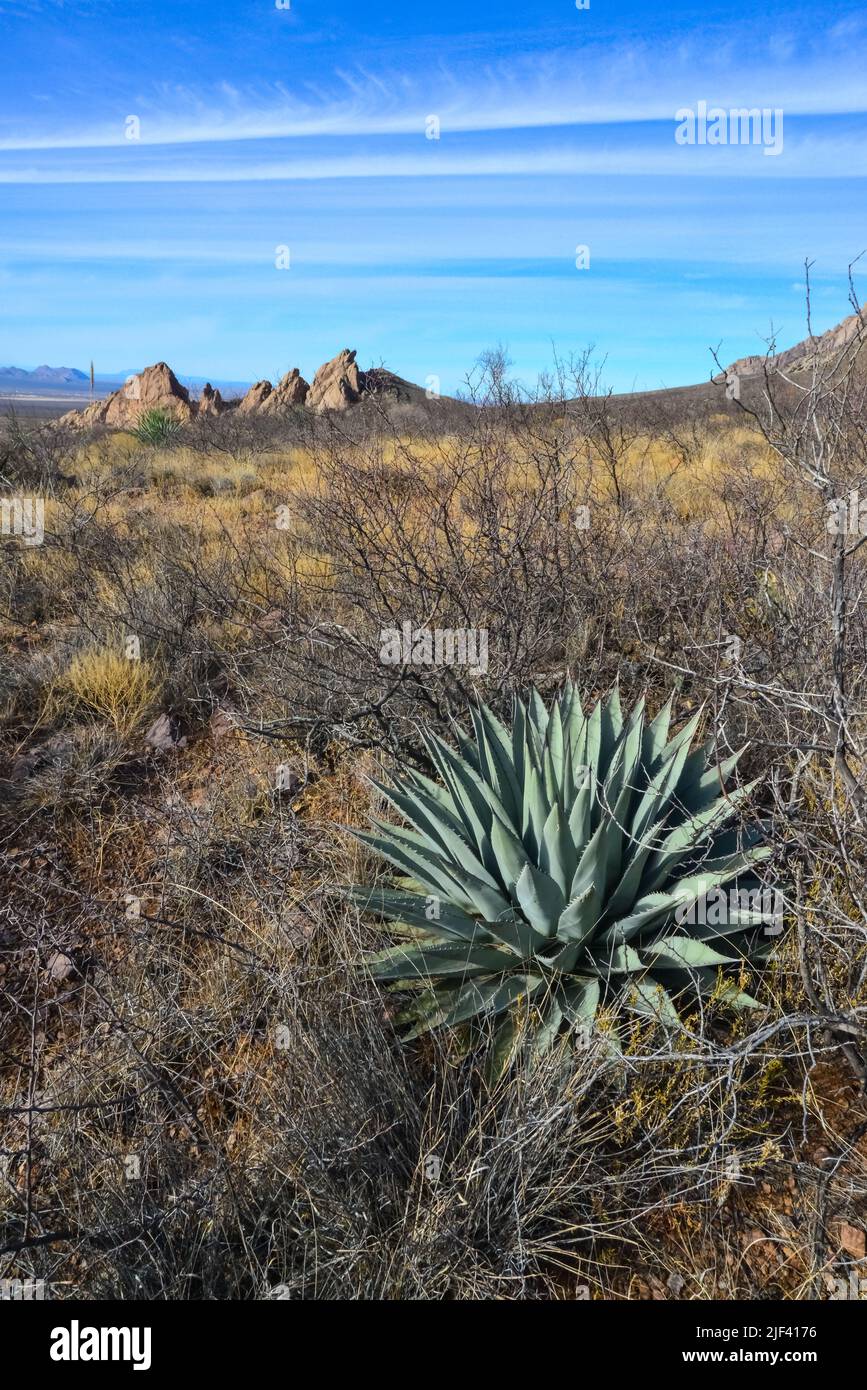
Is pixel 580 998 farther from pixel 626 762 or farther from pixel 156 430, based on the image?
pixel 156 430

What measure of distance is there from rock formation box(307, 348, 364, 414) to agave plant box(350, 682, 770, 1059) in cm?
2613

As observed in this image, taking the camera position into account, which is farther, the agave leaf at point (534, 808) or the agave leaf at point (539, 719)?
the agave leaf at point (539, 719)

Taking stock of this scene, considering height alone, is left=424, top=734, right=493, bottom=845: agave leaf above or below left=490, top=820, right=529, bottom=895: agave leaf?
above

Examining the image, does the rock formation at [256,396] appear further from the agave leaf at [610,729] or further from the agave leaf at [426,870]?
the agave leaf at [426,870]

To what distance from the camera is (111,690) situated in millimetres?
5094

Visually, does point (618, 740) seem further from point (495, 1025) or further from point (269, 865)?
point (269, 865)

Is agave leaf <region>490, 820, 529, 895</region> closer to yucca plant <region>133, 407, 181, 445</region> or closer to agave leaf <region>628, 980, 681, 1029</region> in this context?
agave leaf <region>628, 980, 681, 1029</region>

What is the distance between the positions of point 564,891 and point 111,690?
348 cm

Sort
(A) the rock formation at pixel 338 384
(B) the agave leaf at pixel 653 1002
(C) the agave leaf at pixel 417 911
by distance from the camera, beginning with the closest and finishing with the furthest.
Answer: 1. (B) the agave leaf at pixel 653 1002
2. (C) the agave leaf at pixel 417 911
3. (A) the rock formation at pixel 338 384

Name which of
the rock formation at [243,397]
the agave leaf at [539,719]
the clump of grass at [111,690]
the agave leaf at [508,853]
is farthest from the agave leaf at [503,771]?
the rock formation at [243,397]

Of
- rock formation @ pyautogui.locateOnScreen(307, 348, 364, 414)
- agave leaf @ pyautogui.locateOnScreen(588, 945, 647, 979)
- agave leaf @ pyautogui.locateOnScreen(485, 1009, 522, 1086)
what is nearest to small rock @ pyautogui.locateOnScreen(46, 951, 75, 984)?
agave leaf @ pyautogui.locateOnScreen(485, 1009, 522, 1086)

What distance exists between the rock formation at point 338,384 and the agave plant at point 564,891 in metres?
Result: 26.1

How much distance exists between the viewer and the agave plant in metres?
2.57

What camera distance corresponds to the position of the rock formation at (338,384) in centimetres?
2930
